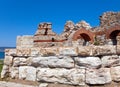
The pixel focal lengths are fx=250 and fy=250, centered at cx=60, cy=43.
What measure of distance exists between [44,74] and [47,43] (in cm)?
761

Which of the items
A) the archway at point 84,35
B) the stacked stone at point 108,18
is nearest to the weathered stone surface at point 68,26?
the stacked stone at point 108,18

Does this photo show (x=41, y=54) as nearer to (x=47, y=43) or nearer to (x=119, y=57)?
(x=119, y=57)

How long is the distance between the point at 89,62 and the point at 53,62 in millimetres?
910

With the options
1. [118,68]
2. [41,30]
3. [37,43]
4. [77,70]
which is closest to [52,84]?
[77,70]

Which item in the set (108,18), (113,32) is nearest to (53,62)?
(113,32)

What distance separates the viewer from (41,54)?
6145 millimetres

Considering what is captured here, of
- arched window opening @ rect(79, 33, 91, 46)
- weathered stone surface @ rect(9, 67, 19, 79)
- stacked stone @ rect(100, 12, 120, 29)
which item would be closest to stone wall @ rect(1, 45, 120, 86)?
weathered stone surface @ rect(9, 67, 19, 79)

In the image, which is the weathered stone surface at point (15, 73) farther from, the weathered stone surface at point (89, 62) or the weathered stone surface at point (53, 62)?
the weathered stone surface at point (89, 62)

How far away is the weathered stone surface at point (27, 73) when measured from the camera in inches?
247

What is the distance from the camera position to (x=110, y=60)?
547 cm

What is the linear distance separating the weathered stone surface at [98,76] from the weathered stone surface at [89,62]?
109 mm

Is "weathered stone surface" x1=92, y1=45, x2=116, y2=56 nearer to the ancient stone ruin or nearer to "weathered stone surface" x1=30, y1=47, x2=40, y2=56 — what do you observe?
the ancient stone ruin

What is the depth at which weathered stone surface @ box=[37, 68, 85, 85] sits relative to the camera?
18.2 feet

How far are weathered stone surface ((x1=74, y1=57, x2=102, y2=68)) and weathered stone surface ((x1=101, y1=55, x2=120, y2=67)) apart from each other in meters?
0.10
